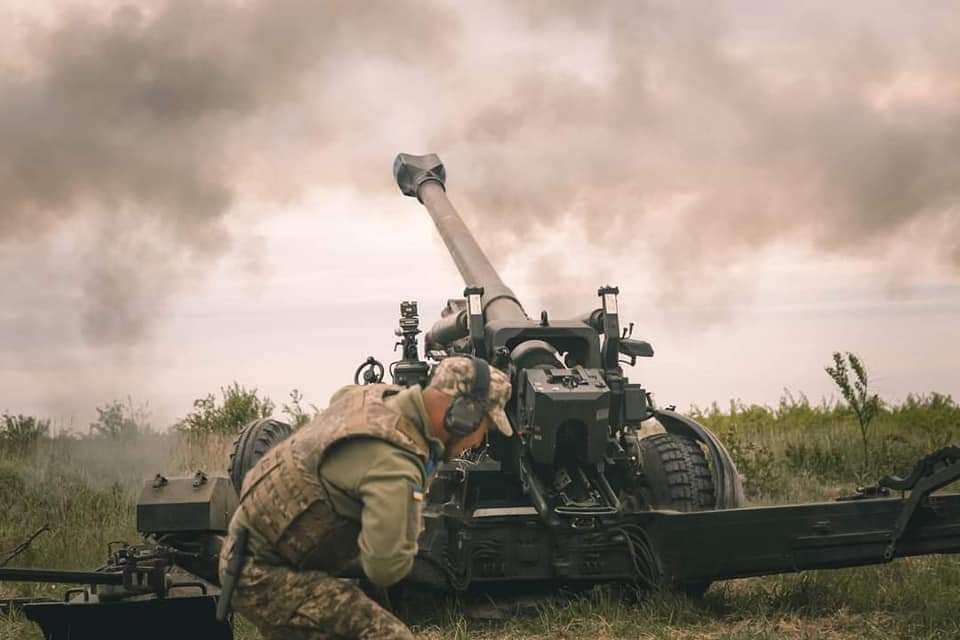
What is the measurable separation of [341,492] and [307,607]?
0.44m

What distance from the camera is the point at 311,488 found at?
475cm

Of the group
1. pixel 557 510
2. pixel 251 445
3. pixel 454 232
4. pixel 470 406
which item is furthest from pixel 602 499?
pixel 470 406

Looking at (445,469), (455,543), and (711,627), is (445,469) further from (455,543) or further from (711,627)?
(711,627)

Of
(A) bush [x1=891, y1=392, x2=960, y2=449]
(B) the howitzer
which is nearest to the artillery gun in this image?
(B) the howitzer

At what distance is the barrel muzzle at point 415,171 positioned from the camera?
11617mm

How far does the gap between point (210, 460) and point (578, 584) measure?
699 cm

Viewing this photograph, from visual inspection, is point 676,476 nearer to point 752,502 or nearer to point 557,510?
point 557,510

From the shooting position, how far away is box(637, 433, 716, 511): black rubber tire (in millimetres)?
8531

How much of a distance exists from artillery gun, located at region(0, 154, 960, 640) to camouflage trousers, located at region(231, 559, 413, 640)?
7.75ft

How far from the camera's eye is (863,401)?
483 inches

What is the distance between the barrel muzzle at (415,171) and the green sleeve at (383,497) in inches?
280

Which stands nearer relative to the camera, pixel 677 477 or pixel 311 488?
pixel 311 488

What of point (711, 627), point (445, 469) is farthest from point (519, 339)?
point (711, 627)

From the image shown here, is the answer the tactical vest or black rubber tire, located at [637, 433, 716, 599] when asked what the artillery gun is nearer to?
black rubber tire, located at [637, 433, 716, 599]
